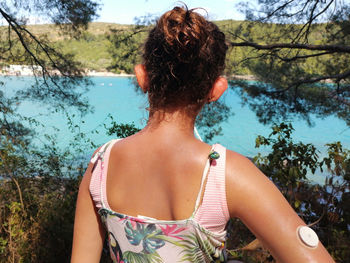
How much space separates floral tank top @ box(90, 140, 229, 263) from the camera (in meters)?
0.54

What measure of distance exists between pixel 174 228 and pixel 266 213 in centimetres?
18

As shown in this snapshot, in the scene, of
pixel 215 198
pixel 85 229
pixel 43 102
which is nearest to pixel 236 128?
pixel 43 102

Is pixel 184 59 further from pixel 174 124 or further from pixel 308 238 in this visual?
pixel 308 238

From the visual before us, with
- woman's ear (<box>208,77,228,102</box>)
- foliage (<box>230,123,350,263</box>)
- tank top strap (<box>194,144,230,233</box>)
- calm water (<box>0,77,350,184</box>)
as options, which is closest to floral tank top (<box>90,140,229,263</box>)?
tank top strap (<box>194,144,230,233</box>)

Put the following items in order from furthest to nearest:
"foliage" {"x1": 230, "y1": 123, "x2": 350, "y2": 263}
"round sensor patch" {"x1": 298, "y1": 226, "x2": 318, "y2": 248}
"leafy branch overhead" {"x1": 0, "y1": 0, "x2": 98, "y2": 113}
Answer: "leafy branch overhead" {"x1": 0, "y1": 0, "x2": 98, "y2": 113} → "foliage" {"x1": 230, "y1": 123, "x2": 350, "y2": 263} → "round sensor patch" {"x1": 298, "y1": 226, "x2": 318, "y2": 248}

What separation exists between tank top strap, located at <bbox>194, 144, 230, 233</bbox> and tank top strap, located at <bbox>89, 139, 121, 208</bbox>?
225 millimetres

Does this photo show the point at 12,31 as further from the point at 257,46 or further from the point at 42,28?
the point at 257,46

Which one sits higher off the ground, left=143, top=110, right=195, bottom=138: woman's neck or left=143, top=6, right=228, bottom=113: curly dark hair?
left=143, top=6, right=228, bottom=113: curly dark hair

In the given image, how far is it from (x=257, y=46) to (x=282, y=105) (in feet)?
4.16

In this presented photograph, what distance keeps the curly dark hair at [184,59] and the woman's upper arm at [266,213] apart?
0.16m

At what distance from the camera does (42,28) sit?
4492 millimetres

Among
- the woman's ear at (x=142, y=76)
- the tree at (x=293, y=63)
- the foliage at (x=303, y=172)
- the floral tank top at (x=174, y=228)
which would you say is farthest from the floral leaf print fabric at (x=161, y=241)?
the tree at (x=293, y=63)

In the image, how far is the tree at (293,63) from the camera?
13.1 ft

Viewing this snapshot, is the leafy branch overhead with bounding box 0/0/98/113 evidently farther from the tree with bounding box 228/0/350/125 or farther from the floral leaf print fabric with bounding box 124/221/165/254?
the floral leaf print fabric with bounding box 124/221/165/254
